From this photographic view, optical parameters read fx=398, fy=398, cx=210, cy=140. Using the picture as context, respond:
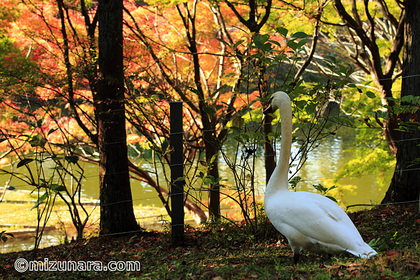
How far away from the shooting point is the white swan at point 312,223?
102 inches

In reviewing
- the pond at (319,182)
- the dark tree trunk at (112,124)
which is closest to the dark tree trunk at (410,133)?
the dark tree trunk at (112,124)

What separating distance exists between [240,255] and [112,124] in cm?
241

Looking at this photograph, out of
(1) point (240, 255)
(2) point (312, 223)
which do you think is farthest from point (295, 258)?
(1) point (240, 255)

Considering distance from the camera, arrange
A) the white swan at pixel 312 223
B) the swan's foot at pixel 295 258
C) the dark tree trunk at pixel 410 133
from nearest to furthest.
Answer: the white swan at pixel 312 223, the swan's foot at pixel 295 258, the dark tree trunk at pixel 410 133

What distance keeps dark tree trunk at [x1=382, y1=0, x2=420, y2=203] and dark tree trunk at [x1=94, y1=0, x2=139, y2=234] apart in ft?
11.2

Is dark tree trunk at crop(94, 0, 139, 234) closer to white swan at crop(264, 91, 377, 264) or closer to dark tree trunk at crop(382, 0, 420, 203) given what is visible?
white swan at crop(264, 91, 377, 264)

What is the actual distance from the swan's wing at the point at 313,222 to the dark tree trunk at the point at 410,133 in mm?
2478

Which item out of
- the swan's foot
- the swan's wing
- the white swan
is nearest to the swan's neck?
the white swan

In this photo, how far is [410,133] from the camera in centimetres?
481

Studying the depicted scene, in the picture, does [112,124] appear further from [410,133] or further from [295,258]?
[410,133]

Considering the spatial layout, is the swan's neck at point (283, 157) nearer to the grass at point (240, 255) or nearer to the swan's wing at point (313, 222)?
the swan's wing at point (313, 222)

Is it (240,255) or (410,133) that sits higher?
(410,133)

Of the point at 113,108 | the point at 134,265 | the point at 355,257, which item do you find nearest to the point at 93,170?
the point at 113,108

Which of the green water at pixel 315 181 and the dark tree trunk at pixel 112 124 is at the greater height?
the dark tree trunk at pixel 112 124
